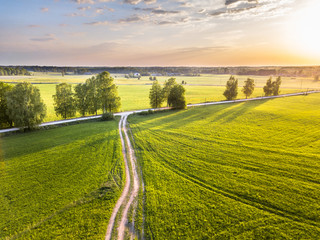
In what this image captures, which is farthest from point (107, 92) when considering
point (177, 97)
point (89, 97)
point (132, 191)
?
point (132, 191)

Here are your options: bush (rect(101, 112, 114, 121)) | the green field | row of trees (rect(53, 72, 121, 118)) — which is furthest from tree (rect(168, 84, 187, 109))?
bush (rect(101, 112, 114, 121))

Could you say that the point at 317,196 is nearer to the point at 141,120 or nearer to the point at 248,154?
the point at 248,154

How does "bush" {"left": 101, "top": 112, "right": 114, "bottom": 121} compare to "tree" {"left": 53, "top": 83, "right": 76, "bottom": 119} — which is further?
"tree" {"left": 53, "top": 83, "right": 76, "bottom": 119}

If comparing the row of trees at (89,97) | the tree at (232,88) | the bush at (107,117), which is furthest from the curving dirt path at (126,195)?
the tree at (232,88)

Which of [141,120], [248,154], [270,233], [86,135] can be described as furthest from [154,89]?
[270,233]

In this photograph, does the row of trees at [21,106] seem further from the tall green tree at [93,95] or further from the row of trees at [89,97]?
the tall green tree at [93,95]

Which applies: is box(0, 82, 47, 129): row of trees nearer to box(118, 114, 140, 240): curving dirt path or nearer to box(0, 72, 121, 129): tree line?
box(0, 72, 121, 129): tree line

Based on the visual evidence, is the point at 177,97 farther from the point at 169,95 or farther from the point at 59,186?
the point at 59,186
